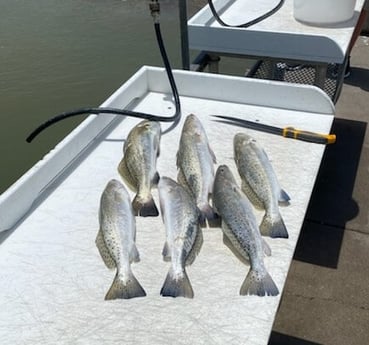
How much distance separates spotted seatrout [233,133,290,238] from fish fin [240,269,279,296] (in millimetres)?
205

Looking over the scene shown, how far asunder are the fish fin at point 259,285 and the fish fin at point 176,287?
0.15m

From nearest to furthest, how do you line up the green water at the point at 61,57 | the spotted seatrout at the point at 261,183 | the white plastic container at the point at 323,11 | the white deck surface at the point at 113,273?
the white deck surface at the point at 113,273
the spotted seatrout at the point at 261,183
the white plastic container at the point at 323,11
the green water at the point at 61,57

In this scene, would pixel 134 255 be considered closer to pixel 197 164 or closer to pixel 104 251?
pixel 104 251

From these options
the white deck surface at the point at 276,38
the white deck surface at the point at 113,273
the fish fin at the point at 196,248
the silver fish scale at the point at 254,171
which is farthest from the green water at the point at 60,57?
the fish fin at the point at 196,248

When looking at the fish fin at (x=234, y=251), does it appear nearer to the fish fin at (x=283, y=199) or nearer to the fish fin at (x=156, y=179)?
the fish fin at (x=283, y=199)

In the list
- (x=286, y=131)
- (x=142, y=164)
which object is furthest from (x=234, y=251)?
(x=286, y=131)

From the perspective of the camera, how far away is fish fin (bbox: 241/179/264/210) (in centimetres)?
178

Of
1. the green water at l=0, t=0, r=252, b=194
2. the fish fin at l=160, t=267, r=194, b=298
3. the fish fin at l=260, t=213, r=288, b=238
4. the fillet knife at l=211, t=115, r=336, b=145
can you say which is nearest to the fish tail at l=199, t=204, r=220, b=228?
the fish fin at l=260, t=213, r=288, b=238

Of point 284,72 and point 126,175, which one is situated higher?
point 126,175

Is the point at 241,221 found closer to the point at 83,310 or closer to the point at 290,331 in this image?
the point at 83,310

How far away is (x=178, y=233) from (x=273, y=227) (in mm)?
310

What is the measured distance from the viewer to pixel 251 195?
1.82 metres

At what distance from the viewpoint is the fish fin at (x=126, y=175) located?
191cm

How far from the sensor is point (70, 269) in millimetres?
1543
